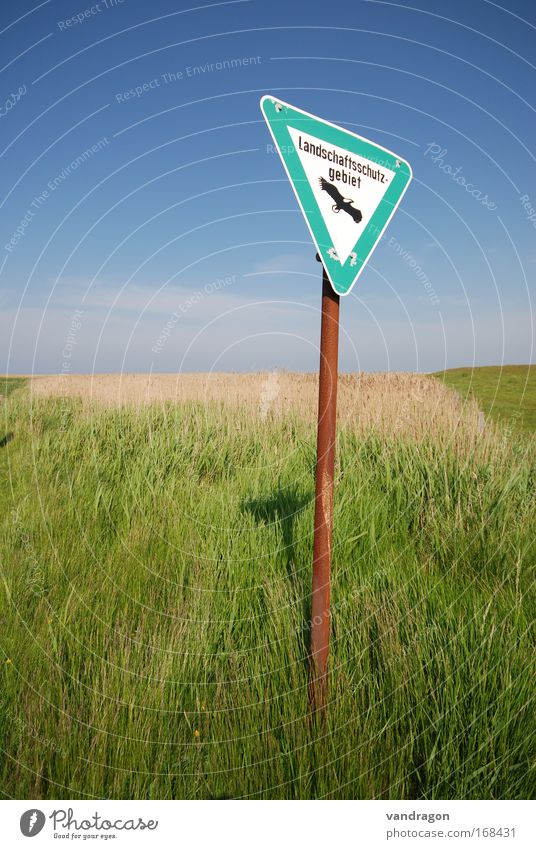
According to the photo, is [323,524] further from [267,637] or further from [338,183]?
[338,183]

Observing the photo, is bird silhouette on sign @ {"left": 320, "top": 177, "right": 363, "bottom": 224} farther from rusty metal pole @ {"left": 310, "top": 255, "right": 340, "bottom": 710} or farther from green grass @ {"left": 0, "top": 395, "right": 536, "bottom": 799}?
green grass @ {"left": 0, "top": 395, "right": 536, "bottom": 799}

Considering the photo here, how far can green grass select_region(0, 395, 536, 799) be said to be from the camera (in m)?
2.03

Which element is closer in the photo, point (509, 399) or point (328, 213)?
point (328, 213)

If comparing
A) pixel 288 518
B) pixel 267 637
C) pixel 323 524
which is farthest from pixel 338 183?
pixel 288 518

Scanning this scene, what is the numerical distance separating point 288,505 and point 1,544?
2.39 m

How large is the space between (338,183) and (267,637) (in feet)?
7.65

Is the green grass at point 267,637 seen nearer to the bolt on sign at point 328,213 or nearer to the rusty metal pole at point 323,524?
the rusty metal pole at point 323,524

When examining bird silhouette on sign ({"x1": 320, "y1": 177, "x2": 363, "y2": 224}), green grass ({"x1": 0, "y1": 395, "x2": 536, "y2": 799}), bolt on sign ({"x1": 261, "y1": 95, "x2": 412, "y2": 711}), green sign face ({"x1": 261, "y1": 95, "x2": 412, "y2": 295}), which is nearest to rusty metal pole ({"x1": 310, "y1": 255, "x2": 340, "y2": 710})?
bolt on sign ({"x1": 261, "y1": 95, "x2": 412, "y2": 711})

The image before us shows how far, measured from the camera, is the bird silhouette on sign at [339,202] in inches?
80.5

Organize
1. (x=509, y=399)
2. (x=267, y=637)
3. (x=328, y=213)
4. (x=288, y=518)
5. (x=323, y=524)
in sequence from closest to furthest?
1. (x=328, y=213)
2. (x=323, y=524)
3. (x=267, y=637)
4. (x=288, y=518)
5. (x=509, y=399)

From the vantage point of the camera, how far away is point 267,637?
274cm

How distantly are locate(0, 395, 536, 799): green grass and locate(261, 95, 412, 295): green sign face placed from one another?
6.16ft
